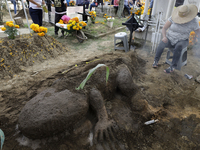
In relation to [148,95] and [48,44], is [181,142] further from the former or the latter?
[48,44]

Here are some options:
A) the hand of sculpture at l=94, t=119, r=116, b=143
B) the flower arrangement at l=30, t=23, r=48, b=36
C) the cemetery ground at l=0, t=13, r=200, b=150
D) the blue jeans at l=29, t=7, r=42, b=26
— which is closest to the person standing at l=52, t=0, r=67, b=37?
the blue jeans at l=29, t=7, r=42, b=26

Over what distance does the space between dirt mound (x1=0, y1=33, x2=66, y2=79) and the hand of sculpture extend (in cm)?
315

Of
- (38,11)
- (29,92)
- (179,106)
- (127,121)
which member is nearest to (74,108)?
(127,121)

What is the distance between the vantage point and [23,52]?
4449mm

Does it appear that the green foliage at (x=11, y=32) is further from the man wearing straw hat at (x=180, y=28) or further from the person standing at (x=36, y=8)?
the man wearing straw hat at (x=180, y=28)

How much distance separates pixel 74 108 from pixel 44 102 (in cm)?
40

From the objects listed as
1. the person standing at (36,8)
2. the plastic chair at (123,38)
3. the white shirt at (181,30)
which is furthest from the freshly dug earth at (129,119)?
the person standing at (36,8)

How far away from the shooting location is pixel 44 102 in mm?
1778

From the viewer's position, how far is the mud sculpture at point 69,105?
1.67 meters

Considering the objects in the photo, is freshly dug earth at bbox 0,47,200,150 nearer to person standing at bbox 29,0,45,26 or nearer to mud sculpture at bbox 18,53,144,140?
mud sculpture at bbox 18,53,144,140

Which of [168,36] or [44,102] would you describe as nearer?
[44,102]

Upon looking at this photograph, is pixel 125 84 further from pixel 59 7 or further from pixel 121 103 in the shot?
pixel 59 7

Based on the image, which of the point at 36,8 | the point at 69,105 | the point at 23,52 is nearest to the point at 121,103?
the point at 69,105

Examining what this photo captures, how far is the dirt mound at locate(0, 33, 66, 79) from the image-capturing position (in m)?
Answer: 3.95
